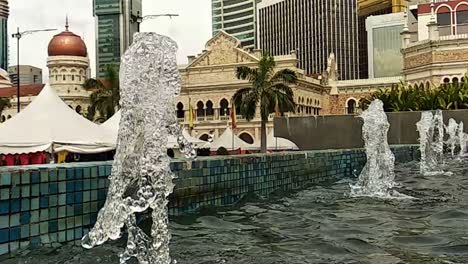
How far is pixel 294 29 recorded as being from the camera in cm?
10388

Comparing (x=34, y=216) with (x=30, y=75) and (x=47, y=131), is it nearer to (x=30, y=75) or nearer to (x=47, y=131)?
(x=47, y=131)

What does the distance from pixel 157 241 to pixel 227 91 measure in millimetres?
55530

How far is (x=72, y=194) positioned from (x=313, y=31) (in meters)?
100

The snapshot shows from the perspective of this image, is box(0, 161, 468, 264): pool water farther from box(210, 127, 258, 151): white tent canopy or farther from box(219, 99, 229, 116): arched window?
box(219, 99, 229, 116): arched window

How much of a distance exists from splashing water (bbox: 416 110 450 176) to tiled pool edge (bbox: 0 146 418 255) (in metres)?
7.81

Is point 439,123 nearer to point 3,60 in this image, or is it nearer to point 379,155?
point 379,155

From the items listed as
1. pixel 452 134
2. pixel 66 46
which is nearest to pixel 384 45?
pixel 66 46

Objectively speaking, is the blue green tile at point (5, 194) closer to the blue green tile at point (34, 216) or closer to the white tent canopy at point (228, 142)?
the blue green tile at point (34, 216)

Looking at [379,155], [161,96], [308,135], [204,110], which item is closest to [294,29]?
[204,110]

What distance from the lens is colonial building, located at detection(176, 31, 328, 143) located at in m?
59.2

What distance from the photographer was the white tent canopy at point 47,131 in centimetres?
1285

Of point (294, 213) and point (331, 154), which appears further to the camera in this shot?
point (331, 154)

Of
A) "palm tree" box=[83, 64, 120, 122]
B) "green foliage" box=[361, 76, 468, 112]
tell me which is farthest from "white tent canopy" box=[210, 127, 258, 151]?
"palm tree" box=[83, 64, 120, 122]

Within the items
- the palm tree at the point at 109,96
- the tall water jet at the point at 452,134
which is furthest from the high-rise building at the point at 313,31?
the tall water jet at the point at 452,134
